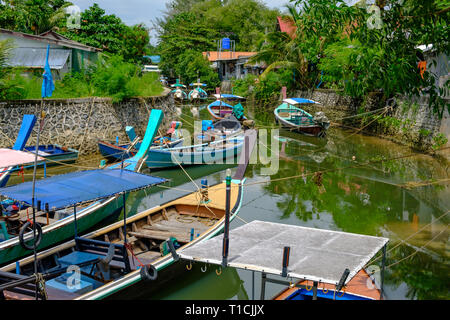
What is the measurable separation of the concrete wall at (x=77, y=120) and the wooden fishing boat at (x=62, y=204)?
814 centimetres

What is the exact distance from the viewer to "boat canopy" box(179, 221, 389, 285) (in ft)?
16.9

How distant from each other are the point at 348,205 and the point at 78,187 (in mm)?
9143

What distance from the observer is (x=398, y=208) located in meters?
13.5

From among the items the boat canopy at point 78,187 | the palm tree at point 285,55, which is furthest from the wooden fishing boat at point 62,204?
the palm tree at point 285,55

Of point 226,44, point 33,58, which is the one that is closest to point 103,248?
point 33,58

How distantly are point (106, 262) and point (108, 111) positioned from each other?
13915 mm

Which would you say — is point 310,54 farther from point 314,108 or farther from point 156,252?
point 156,252

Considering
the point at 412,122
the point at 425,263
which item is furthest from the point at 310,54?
the point at 425,263

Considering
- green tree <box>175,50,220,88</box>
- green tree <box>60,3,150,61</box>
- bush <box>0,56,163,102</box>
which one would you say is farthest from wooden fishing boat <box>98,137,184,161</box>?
green tree <box>175,50,220,88</box>

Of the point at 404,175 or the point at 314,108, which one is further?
the point at 314,108

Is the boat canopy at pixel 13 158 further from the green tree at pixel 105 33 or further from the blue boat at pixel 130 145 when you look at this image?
the green tree at pixel 105 33

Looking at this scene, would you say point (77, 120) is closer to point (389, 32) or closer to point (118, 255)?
point (118, 255)

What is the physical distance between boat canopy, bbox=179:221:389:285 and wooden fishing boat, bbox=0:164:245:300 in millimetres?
945

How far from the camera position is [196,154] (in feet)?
58.8
